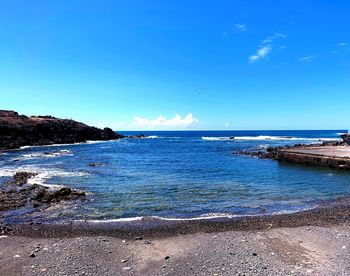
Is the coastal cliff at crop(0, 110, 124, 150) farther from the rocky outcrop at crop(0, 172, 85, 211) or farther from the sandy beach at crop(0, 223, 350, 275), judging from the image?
the sandy beach at crop(0, 223, 350, 275)

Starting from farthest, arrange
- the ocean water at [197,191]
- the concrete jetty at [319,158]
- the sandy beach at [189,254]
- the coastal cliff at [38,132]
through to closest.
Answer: the coastal cliff at [38,132] → the concrete jetty at [319,158] → the ocean water at [197,191] → the sandy beach at [189,254]

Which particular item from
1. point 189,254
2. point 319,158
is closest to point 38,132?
point 319,158

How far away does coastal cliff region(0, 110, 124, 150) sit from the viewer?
77.4 meters

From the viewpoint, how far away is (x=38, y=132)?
3506 inches

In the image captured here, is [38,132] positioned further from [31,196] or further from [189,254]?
[189,254]

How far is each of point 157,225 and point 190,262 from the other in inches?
177

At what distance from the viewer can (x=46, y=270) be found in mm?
9078

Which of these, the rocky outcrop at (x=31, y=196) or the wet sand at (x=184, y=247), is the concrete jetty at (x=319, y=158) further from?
the rocky outcrop at (x=31, y=196)

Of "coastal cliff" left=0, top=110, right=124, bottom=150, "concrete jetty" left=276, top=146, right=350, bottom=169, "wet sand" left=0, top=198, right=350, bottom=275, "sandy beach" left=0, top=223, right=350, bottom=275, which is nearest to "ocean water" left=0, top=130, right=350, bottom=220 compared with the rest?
"concrete jetty" left=276, top=146, right=350, bottom=169

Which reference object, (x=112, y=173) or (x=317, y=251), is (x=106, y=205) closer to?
(x=317, y=251)

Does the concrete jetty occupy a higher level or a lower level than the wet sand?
higher

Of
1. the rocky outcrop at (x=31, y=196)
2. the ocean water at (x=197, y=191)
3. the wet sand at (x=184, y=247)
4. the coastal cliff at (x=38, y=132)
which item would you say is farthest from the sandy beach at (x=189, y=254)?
the coastal cliff at (x=38, y=132)

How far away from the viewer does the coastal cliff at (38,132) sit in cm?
7744

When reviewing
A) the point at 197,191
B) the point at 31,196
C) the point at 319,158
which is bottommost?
the point at 197,191
